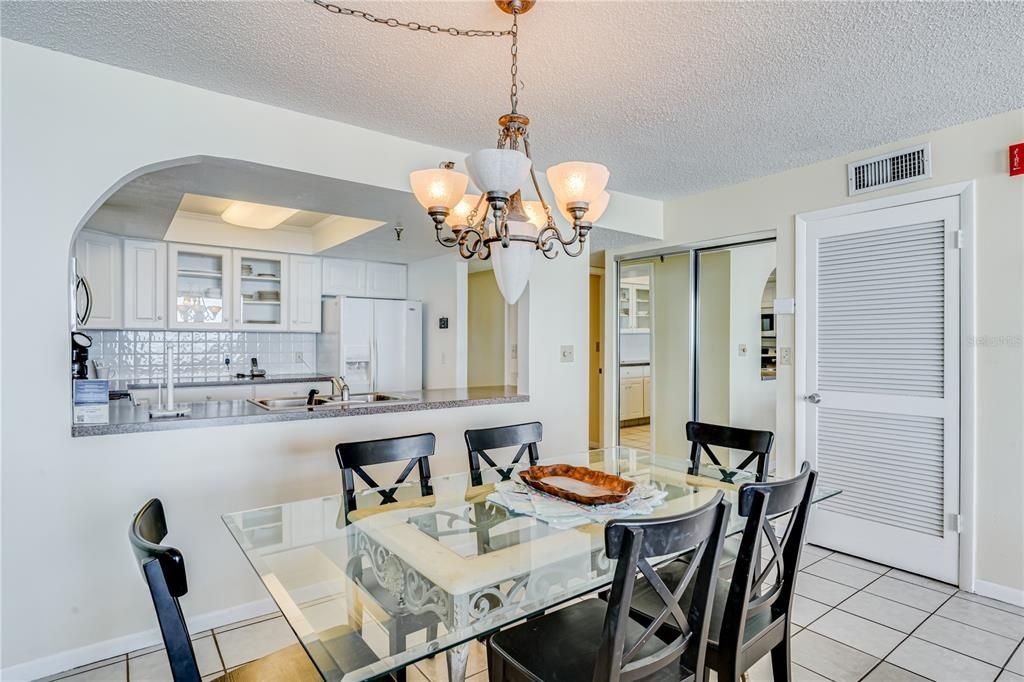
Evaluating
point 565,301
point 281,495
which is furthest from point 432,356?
point 281,495

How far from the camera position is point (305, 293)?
536cm

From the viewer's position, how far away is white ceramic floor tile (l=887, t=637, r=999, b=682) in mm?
2084

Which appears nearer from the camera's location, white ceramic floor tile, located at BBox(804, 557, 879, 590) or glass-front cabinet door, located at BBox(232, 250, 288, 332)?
white ceramic floor tile, located at BBox(804, 557, 879, 590)

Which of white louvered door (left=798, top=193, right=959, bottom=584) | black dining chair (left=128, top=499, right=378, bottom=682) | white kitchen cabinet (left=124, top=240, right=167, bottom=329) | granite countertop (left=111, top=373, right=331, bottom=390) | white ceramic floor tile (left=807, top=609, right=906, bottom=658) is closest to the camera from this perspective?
black dining chair (left=128, top=499, right=378, bottom=682)

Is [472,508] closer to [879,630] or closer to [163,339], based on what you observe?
[879,630]

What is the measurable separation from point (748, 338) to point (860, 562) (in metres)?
1.57

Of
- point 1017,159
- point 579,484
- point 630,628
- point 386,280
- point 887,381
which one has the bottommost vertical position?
point 630,628

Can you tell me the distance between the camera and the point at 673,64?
7.08 ft

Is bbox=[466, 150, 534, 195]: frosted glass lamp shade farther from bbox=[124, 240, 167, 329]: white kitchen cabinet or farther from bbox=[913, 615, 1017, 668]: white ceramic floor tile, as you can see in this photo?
bbox=[124, 240, 167, 329]: white kitchen cabinet

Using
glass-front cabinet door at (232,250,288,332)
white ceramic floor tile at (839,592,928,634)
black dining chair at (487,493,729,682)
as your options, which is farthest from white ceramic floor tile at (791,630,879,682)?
glass-front cabinet door at (232,250,288,332)

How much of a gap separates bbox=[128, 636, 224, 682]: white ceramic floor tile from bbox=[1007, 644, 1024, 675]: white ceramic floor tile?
3104mm

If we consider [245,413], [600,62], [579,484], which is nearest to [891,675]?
[579,484]

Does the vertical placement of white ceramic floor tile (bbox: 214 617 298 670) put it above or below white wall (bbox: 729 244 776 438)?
below

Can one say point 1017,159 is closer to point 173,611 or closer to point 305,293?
point 173,611
